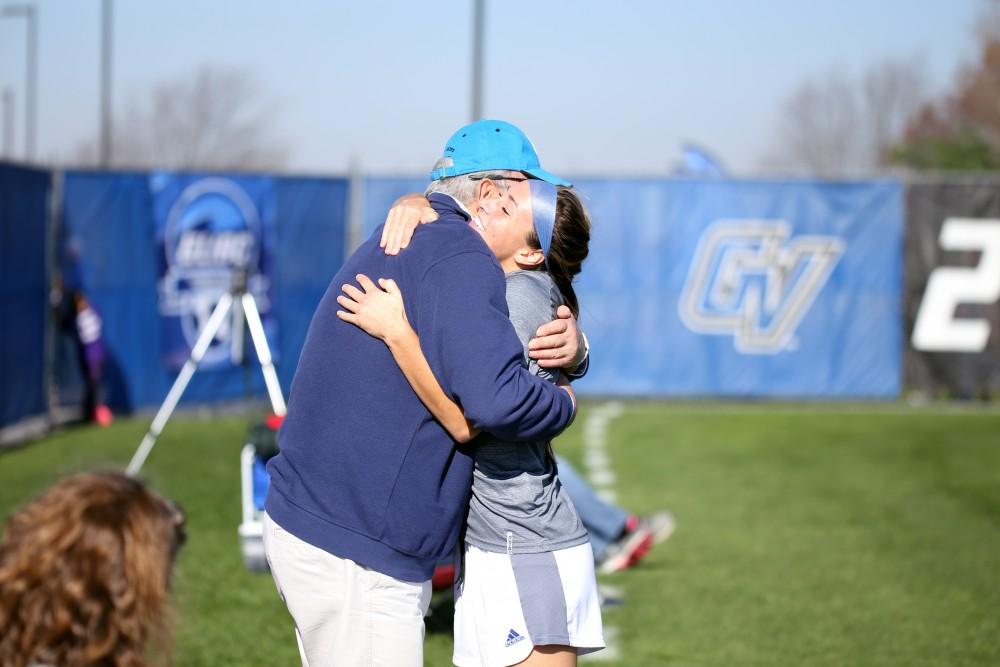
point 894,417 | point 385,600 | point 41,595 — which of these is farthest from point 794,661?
point 894,417

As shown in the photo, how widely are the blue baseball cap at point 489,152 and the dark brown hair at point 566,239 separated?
66 mm

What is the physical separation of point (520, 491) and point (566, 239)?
67 cm

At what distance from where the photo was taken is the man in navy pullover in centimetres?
290

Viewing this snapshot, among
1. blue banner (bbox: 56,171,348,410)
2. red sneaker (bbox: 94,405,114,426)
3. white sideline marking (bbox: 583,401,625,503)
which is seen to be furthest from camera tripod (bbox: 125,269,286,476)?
blue banner (bbox: 56,171,348,410)

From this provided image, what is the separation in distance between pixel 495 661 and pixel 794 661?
9.38 ft

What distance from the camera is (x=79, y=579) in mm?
2133

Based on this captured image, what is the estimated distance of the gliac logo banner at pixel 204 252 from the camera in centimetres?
1483

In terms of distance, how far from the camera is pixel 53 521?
2.15 meters

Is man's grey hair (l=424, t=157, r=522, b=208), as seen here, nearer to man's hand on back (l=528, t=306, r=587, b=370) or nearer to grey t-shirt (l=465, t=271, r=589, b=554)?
grey t-shirt (l=465, t=271, r=589, b=554)

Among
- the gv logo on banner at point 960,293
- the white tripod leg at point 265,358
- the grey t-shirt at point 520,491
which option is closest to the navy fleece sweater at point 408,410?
the grey t-shirt at point 520,491

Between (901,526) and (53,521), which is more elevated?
(53,521)

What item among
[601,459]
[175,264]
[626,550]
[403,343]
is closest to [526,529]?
[403,343]

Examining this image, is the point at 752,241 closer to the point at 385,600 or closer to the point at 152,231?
the point at 152,231

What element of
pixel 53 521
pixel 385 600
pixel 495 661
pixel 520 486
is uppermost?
pixel 53 521
